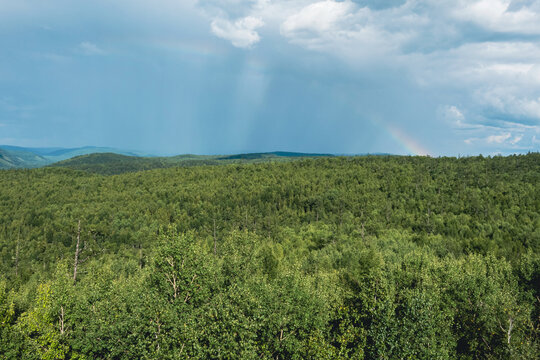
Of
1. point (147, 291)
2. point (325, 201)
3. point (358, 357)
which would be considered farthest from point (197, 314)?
point (325, 201)

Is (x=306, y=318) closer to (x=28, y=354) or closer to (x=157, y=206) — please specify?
(x=28, y=354)

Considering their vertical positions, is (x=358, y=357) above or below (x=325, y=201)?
below

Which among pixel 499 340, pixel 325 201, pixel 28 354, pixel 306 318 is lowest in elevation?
pixel 28 354

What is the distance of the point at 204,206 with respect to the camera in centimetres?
19562

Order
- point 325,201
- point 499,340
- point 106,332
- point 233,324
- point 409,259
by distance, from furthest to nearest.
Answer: point 325,201, point 409,259, point 499,340, point 106,332, point 233,324

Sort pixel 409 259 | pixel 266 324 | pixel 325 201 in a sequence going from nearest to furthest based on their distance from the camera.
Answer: pixel 266 324
pixel 409 259
pixel 325 201

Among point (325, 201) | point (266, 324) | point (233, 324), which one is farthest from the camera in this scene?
point (325, 201)

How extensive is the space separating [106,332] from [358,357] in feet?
83.1

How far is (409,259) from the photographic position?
234 ft

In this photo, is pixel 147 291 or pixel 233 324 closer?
pixel 233 324

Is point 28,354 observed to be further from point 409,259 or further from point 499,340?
point 409,259

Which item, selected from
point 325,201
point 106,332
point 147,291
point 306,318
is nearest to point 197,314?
point 147,291

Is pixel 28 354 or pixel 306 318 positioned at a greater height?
pixel 306 318

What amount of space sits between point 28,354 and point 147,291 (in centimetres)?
1451
